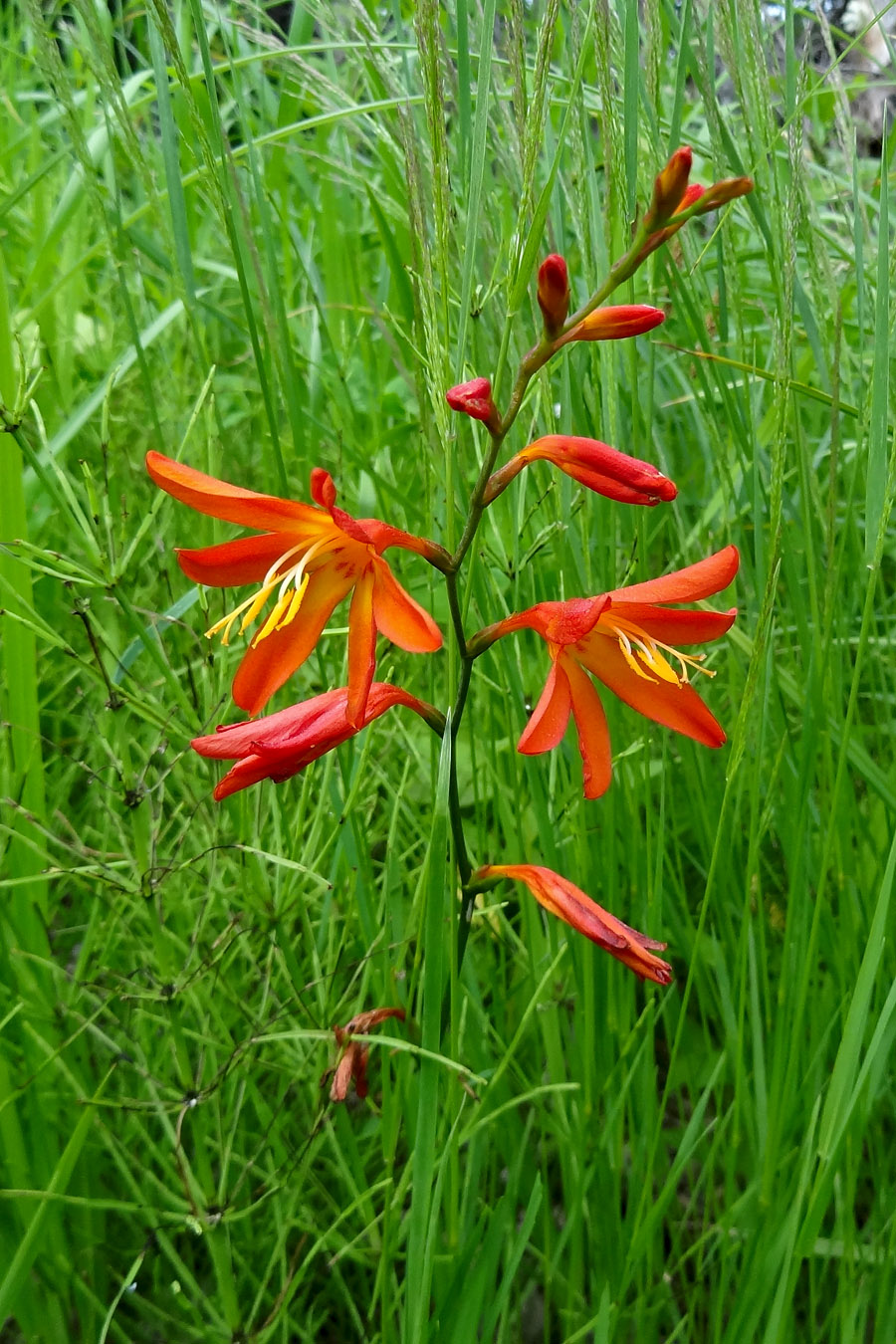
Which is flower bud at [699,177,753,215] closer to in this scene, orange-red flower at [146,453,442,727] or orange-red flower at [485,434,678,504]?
orange-red flower at [485,434,678,504]

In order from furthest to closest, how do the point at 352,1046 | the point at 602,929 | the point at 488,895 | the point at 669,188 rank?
1. the point at 488,895
2. the point at 352,1046
3. the point at 602,929
4. the point at 669,188

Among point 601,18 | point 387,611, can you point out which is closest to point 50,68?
point 601,18

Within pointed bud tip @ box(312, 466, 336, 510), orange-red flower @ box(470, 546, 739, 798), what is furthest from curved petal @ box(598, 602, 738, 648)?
pointed bud tip @ box(312, 466, 336, 510)

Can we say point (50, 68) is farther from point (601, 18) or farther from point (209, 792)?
point (209, 792)

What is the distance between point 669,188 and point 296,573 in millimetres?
344

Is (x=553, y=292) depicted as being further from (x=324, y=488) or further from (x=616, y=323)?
(x=324, y=488)

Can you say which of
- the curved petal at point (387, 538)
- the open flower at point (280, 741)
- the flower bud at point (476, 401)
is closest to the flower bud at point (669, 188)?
the flower bud at point (476, 401)

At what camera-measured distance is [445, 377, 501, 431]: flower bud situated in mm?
727

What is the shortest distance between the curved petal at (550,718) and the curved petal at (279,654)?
0.16 meters

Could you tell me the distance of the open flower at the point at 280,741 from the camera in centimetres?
77

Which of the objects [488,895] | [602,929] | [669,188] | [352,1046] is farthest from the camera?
[488,895]

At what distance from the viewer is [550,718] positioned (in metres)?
0.76

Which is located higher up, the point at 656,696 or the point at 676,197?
the point at 676,197

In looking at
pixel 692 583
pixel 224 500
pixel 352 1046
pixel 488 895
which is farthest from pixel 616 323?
pixel 488 895
